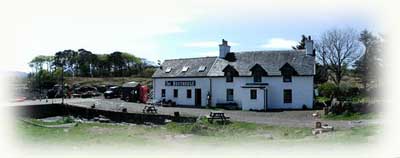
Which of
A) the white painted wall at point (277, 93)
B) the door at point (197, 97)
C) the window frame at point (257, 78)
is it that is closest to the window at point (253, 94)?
the white painted wall at point (277, 93)

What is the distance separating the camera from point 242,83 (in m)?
15.3

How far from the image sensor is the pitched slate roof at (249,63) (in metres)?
15.0

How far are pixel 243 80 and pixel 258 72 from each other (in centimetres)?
68

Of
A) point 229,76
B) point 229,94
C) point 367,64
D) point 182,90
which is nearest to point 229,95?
point 229,94

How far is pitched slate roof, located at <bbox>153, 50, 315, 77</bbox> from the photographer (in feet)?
49.2

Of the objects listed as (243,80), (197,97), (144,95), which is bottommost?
(197,97)

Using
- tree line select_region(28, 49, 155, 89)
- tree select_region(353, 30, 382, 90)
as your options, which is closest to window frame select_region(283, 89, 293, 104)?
tree select_region(353, 30, 382, 90)

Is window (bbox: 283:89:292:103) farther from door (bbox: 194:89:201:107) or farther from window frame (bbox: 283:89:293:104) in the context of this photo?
door (bbox: 194:89:201:107)

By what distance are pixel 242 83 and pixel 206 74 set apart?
161 cm

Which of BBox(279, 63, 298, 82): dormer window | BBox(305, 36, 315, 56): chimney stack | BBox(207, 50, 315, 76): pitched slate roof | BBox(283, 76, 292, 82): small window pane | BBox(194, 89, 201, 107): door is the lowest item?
BBox(194, 89, 201, 107): door

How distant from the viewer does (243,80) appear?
1530 cm

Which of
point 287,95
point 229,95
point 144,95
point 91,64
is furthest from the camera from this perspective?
point 229,95

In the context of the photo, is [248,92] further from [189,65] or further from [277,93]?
[189,65]

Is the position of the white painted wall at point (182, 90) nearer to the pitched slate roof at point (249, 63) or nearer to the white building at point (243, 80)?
the white building at point (243, 80)
